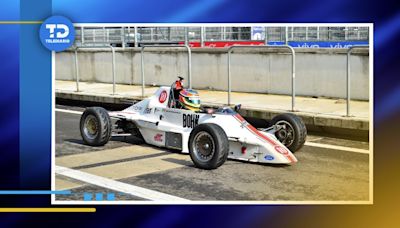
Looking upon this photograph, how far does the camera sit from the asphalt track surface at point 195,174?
201 inches

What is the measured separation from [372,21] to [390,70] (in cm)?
41

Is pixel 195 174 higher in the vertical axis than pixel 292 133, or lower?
lower

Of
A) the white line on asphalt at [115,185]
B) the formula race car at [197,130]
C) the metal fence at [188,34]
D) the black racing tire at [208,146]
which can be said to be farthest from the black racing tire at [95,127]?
the white line on asphalt at [115,185]

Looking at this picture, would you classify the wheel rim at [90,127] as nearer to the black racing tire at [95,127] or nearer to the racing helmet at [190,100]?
the black racing tire at [95,127]

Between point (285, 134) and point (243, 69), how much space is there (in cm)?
230

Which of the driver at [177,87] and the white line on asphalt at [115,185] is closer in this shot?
the white line on asphalt at [115,185]

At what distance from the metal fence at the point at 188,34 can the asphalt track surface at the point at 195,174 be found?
0.82 meters

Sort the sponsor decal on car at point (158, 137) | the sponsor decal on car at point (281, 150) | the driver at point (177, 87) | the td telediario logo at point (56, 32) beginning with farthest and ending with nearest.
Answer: the sponsor decal on car at point (158, 137), the driver at point (177, 87), the sponsor decal on car at point (281, 150), the td telediario logo at point (56, 32)

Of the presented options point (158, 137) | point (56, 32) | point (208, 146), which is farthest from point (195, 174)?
point (56, 32)

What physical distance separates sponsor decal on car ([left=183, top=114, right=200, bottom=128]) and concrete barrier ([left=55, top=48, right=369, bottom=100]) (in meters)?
1.08

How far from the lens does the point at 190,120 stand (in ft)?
25.5

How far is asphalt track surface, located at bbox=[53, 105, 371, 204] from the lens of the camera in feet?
16.7

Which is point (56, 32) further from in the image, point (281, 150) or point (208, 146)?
point (281, 150)

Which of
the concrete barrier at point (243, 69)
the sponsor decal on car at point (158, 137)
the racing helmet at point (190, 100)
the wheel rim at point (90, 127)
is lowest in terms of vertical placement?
the sponsor decal on car at point (158, 137)
